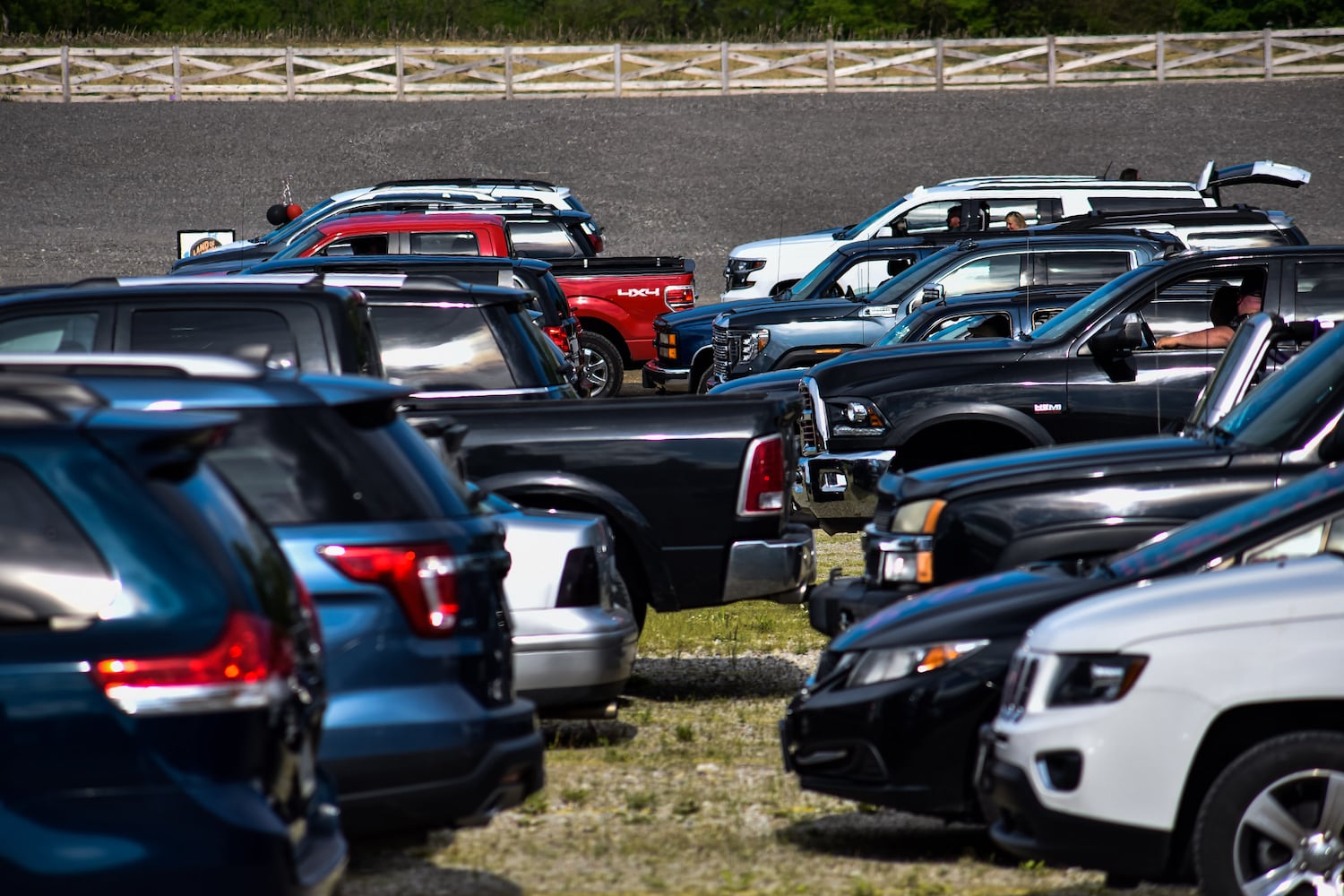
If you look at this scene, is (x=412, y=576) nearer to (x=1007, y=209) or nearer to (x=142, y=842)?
(x=142, y=842)

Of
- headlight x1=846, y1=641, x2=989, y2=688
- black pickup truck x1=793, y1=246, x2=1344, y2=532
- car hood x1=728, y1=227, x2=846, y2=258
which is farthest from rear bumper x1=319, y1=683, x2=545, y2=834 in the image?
car hood x1=728, y1=227, x2=846, y2=258

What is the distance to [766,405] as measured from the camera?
8.56 m

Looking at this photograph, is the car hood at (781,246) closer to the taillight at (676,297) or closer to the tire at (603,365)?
the taillight at (676,297)

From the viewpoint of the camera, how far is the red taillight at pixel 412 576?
16.3 feet

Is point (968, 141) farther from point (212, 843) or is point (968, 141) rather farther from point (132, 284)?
point (212, 843)

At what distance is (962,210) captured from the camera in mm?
23781

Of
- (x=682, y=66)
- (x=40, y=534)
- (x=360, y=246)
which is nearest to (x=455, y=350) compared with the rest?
(x=40, y=534)

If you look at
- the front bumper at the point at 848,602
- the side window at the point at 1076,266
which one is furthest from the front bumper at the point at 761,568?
the side window at the point at 1076,266

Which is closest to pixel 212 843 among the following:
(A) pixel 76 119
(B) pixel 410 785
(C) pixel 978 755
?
(B) pixel 410 785

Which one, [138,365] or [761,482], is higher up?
[138,365]

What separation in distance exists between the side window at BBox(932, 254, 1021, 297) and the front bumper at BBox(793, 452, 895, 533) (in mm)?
6225

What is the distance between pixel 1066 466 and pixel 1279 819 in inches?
107

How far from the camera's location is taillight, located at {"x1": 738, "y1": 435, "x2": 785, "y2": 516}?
841 cm

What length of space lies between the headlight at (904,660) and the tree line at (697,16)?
56.0 m
